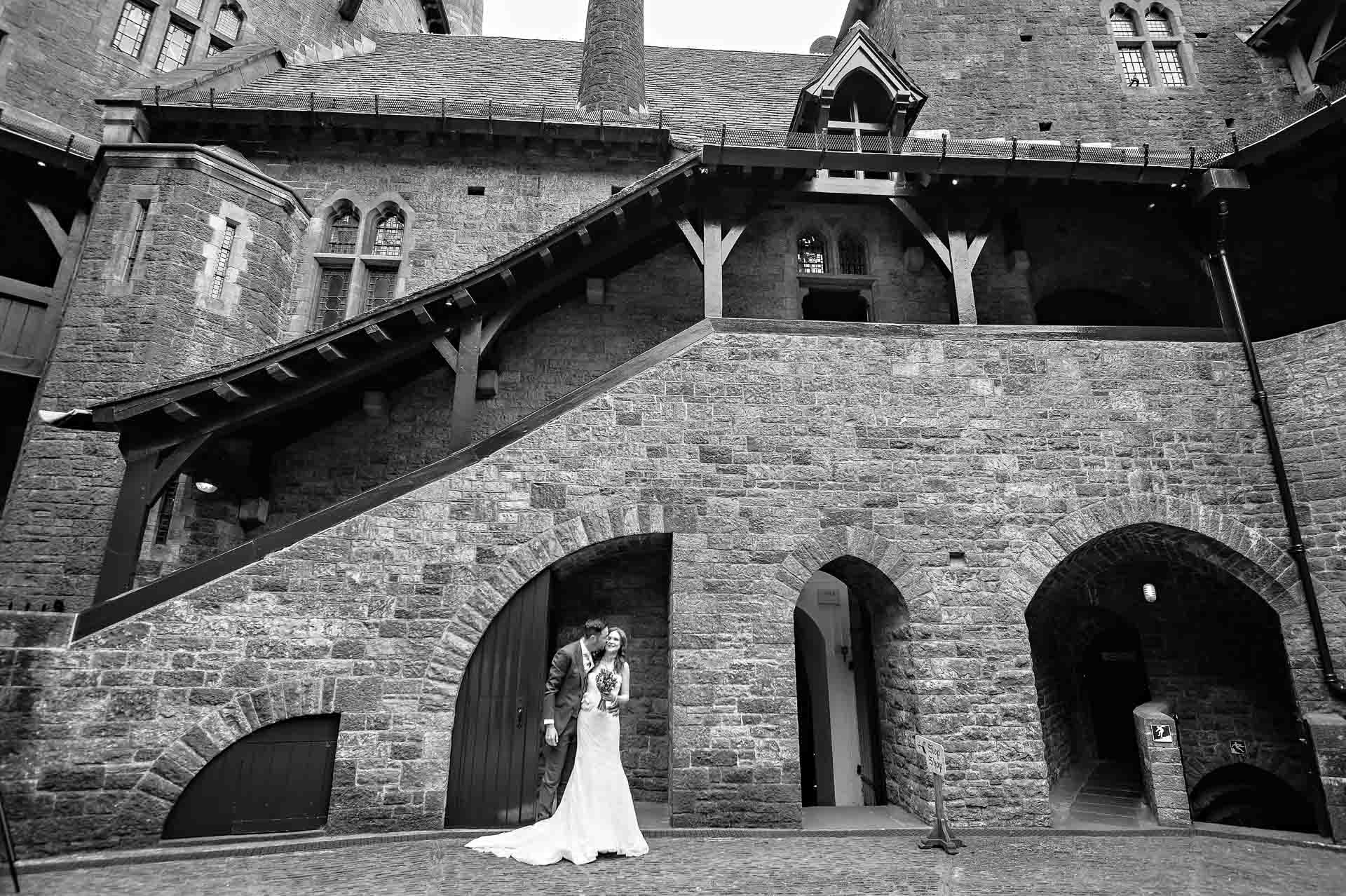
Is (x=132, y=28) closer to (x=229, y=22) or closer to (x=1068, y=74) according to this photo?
(x=229, y=22)

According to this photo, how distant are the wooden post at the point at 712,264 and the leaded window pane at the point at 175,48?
38.7ft

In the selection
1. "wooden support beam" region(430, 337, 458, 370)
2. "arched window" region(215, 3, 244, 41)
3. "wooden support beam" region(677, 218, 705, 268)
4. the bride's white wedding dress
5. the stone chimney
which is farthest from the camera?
"arched window" region(215, 3, 244, 41)

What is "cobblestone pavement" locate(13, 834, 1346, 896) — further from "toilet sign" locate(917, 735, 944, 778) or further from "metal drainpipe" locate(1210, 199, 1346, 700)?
"metal drainpipe" locate(1210, 199, 1346, 700)

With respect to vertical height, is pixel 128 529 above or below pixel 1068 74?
below

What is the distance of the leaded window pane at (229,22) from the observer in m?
13.4

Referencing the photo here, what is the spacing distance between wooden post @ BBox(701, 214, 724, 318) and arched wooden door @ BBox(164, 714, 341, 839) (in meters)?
6.13

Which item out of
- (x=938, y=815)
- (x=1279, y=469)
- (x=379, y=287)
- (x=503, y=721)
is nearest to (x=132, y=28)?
(x=379, y=287)

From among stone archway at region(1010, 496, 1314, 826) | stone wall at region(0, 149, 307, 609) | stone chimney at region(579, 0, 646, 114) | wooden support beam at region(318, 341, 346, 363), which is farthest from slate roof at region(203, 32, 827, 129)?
stone archway at region(1010, 496, 1314, 826)

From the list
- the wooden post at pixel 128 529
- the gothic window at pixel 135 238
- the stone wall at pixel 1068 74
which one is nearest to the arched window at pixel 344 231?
the gothic window at pixel 135 238

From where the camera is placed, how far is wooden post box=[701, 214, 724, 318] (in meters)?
8.20

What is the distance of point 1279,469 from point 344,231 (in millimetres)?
13633

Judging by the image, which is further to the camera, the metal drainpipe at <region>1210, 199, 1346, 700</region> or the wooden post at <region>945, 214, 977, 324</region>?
the wooden post at <region>945, 214, 977, 324</region>

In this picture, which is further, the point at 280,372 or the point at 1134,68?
the point at 1134,68

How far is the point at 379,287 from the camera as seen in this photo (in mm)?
10789
